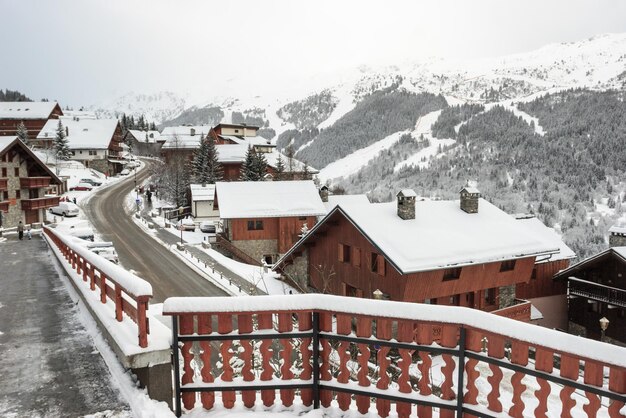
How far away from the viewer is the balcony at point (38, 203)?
145ft

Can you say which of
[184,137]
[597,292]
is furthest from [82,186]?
[597,292]

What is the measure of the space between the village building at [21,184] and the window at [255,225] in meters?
20.5

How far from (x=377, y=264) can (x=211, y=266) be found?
14.7 m

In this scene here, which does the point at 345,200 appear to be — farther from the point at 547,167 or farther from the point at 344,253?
the point at 547,167

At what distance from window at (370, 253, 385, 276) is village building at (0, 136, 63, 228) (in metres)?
34.9

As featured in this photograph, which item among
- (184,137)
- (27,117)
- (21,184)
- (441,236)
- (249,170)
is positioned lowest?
(441,236)

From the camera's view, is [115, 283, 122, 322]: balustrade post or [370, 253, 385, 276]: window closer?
[115, 283, 122, 322]: balustrade post

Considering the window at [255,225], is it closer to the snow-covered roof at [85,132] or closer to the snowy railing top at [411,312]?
the snowy railing top at [411,312]

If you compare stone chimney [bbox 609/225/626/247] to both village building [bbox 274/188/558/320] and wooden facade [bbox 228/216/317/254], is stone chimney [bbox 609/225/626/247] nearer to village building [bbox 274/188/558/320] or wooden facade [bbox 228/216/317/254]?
village building [bbox 274/188/558/320]

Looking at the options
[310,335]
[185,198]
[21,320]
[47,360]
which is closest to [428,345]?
[310,335]

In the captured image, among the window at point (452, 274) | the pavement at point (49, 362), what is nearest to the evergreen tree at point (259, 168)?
the window at point (452, 274)

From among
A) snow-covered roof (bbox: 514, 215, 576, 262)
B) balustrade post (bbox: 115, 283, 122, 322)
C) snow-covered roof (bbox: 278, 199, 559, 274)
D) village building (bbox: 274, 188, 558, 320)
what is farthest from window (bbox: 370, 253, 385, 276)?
balustrade post (bbox: 115, 283, 122, 322)

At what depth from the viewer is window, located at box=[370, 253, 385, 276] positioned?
25328 millimetres

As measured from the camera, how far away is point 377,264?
25.8 m
